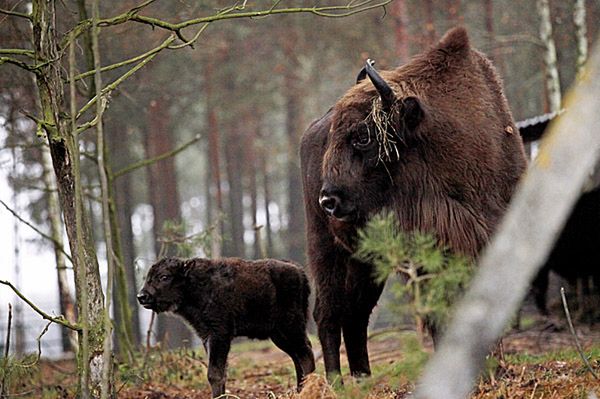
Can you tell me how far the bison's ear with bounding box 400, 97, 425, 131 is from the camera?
7176 mm

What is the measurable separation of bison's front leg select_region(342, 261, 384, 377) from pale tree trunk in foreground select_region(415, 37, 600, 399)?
4.52m

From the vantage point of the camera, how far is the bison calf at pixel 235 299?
842cm

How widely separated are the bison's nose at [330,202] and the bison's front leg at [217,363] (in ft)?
6.33

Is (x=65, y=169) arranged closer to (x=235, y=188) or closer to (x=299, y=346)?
(x=299, y=346)

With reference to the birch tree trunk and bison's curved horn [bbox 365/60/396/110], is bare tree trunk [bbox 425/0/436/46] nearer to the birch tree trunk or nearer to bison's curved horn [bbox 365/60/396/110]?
bison's curved horn [bbox 365/60/396/110]

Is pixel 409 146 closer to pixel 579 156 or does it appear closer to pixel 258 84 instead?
pixel 579 156

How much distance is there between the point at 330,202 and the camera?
7152 mm

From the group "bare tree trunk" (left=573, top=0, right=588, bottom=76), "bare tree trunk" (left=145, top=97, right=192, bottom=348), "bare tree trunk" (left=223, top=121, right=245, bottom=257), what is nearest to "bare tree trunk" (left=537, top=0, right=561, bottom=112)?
"bare tree trunk" (left=573, top=0, right=588, bottom=76)

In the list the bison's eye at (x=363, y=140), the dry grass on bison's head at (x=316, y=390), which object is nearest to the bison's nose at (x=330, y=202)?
the bison's eye at (x=363, y=140)

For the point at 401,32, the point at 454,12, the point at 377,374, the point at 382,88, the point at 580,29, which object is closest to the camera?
the point at 377,374

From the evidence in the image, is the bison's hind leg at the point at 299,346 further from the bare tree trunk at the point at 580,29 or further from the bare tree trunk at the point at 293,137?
the bare tree trunk at the point at 293,137

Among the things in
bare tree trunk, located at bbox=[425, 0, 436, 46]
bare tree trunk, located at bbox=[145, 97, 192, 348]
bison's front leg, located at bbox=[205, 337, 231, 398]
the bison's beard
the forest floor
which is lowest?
the forest floor

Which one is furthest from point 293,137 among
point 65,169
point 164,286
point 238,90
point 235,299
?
point 65,169

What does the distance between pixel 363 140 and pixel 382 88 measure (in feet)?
1.57
